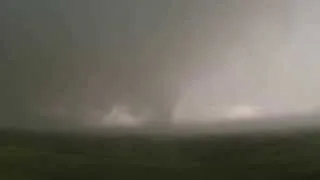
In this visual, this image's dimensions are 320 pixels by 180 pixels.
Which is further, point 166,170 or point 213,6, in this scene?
point 166,170

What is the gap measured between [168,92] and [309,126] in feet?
0.50

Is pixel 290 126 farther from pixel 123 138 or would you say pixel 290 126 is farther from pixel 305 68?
pixel 123 138

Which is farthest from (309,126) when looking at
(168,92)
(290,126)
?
(168,92)

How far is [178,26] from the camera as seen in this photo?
0.41 meters

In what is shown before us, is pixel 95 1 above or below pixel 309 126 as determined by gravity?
above

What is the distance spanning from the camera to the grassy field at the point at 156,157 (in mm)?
467

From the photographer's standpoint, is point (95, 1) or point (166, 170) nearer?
point (95, 1)

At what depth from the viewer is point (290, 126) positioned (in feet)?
1.48

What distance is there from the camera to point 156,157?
19.7 inches

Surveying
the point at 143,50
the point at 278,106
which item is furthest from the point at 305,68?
the point at 143,50

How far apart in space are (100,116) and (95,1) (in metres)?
0.11

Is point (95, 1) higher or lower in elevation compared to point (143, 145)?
higher

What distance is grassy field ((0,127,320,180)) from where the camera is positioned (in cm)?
47

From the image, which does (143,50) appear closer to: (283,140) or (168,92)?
(168,92)
